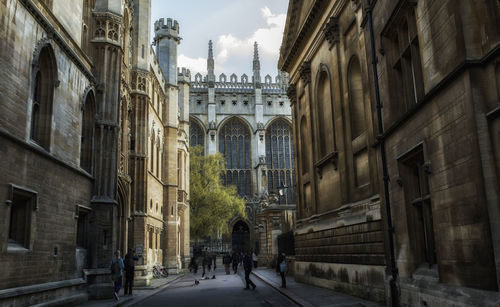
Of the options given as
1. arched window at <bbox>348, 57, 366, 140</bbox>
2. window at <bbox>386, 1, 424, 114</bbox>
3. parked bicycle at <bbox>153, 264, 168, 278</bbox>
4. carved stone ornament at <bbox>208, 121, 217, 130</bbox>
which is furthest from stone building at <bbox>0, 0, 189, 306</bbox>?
carved stone ornament at <bbox>208, 121, 217, 130</bbox>

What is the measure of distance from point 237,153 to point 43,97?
46342mm

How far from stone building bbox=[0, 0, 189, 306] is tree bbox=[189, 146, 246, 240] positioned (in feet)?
58.2

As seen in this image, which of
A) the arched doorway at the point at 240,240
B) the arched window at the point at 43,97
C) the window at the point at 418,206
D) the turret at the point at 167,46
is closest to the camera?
the window at the point at 418,206

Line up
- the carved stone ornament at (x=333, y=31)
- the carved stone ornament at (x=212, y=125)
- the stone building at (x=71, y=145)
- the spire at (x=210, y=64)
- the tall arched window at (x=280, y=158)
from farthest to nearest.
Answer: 1. the spire at (x=210, y=64)
2. the tall arched window at (x=280, y=158)
3. the carved stone ornament at (x=212, y=125)
4. the carved stone ornament at (x=333, y=31)
5. the stone building at (x=71, y=145)

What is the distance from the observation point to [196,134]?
58.6m

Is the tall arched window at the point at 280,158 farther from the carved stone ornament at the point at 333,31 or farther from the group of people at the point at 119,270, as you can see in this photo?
the carved stone ornament at the point at 333,31

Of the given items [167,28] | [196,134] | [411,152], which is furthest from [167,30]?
[411,152]

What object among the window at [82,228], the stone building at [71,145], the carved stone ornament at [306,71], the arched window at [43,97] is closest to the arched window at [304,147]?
the carved stone ornament at [306,71]

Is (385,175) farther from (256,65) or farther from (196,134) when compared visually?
(256,65)

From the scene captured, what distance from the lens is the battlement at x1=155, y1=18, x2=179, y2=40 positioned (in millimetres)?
36219

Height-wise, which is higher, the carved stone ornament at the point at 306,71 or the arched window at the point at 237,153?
the arched window at the point at 237,153

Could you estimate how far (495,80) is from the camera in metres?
6.52

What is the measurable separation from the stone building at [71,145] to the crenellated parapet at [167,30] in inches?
391

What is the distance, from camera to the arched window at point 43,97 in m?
12.2
